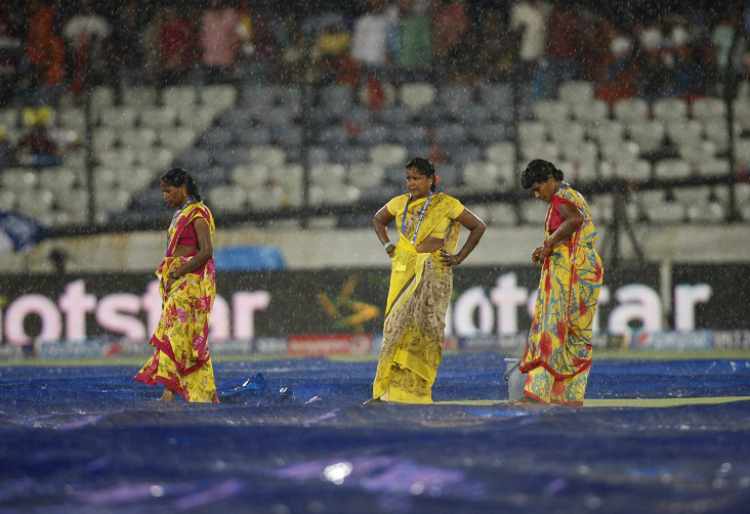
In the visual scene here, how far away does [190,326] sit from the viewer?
796cm

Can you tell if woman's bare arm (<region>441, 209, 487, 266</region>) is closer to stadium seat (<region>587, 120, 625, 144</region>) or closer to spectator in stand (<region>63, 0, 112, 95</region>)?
stadium seat (<region>587, 120, 625, 144</region>)

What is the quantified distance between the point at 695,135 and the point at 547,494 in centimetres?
1470

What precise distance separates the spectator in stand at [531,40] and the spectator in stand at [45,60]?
21.0 feet

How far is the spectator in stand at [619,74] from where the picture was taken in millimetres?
18594

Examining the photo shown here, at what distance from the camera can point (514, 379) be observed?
8078 mm


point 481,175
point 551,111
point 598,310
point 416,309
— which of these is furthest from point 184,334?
point 551,111

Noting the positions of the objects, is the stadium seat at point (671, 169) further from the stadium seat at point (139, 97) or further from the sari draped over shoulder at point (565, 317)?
the sari draped over shoulder at point (565, 317)

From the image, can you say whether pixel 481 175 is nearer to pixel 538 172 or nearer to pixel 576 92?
pixel 576 92

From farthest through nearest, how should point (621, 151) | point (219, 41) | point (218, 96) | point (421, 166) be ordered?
point (219, 41)
point (218, 96)
point (621, 151)
point (421, 166)

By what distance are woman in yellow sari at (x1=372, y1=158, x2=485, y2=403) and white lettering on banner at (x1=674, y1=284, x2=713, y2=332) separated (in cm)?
638

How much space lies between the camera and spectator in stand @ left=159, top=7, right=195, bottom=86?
62.6 feet

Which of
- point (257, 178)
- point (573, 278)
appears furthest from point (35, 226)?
point (573, 278)

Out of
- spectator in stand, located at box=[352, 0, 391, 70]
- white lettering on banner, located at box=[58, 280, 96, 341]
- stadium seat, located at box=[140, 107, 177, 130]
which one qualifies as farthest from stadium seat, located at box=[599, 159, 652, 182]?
white lettering on banner, located at box=[58, 280, 96, 341]

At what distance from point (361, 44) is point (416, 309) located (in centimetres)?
1151
